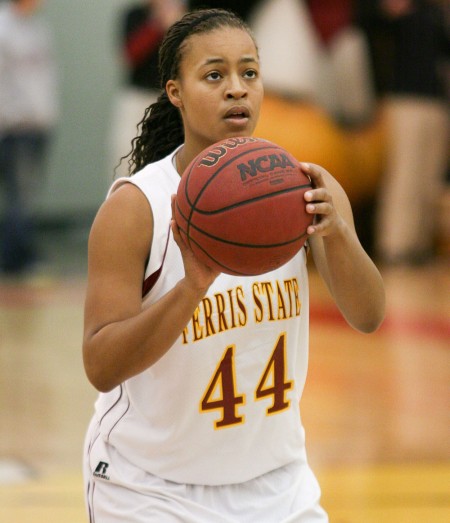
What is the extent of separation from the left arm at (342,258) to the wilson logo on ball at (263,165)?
5cm

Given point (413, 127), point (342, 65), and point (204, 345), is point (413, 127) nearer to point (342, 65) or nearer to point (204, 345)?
point (342, 65)

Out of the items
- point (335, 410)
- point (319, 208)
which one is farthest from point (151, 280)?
point (335, 410)

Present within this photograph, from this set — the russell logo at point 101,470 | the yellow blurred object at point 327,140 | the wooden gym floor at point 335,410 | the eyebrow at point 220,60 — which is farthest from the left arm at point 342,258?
the yellow blurred object at point 327,140

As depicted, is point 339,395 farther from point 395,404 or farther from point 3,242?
point 3,242

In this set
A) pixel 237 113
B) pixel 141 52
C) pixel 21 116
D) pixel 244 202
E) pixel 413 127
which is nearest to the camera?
pixel 244 202

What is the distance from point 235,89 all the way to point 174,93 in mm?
310

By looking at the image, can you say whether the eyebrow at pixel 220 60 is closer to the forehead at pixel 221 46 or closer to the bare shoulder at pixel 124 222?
the forehead at pixel 221 46

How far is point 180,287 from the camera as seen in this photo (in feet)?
9.63

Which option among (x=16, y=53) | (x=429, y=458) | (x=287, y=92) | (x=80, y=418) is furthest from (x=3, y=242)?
(x=429, y=458)

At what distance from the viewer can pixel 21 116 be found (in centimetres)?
1208

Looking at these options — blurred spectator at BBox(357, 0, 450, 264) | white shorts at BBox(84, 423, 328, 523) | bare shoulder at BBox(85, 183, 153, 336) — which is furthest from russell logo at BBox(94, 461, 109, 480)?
blurred spectator at BBox(357, 0, 450, 264)

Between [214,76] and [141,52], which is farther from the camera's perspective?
[141,52]

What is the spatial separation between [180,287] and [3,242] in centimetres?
954

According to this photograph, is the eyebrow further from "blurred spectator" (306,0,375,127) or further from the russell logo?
"blurred spectator" (306,0,375,127)
